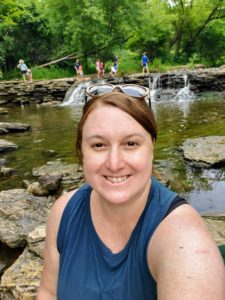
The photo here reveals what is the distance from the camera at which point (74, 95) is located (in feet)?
68.3

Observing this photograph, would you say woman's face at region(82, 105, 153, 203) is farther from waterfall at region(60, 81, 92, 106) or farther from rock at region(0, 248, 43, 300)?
waterfall at region(60, 81, 92, 106)

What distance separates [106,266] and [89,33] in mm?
24606

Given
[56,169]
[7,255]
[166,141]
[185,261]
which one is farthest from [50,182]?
[185,261]

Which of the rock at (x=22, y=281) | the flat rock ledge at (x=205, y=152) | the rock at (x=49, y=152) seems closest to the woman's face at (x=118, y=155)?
the rock at (x=22, y=281)

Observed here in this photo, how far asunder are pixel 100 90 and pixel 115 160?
44 cm

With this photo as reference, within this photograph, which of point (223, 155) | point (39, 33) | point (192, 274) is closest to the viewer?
point (192, 274)

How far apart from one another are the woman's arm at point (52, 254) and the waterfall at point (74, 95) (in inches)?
736

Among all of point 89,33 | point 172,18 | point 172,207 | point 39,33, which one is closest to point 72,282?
point 172,207

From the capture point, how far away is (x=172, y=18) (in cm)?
2883

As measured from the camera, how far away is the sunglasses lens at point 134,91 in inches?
70.3

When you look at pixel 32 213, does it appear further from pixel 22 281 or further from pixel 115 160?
pixel 115 160

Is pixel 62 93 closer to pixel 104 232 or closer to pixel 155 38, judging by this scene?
pixel 155 38

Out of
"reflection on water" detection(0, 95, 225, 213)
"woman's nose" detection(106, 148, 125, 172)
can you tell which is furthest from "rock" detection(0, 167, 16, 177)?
"woman's nose" detection(106, 148, 125, 172)

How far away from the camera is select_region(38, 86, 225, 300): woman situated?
4.53 ft
